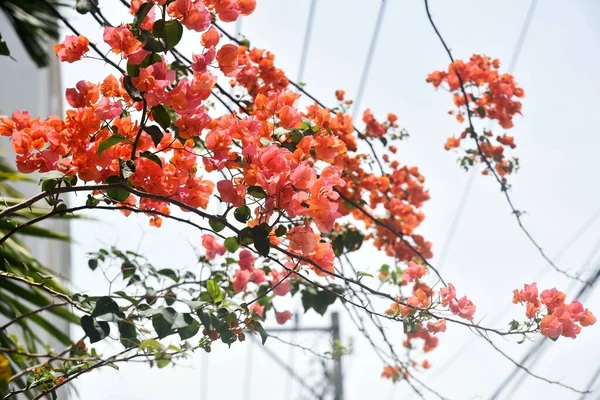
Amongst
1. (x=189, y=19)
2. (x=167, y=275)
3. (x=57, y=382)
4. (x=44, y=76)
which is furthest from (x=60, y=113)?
(x=189, y=19)

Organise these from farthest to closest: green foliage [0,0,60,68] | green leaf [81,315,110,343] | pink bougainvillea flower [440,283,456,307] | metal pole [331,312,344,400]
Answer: metal pole [331,312,344,400] → green foliage [0,0,60,68] → pink bougainvillea flower [440,283,456,307] → green leaf [81,315,110,343]

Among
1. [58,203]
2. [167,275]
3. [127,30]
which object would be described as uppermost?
[167,275]

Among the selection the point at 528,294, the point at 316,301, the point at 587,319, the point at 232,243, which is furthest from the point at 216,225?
the point at 316,301

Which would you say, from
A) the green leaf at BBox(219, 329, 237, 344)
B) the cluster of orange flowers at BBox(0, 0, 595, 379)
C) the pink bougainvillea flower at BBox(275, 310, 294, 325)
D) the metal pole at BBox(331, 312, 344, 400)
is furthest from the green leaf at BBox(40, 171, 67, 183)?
the metal pole at BBox(331, 312, 344, 400)

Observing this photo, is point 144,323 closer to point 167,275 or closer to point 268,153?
point 268,153

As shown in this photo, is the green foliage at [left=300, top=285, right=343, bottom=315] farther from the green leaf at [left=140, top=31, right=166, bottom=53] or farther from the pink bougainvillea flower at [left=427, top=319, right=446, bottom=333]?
the green leaf at [left=140, top=31, right=166, bottom=53]

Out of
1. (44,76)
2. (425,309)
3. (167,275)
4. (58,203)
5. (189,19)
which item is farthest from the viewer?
(44,76)

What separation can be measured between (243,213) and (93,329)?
26cm

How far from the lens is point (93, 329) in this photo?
3.29 ft

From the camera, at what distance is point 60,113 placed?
16.9ft

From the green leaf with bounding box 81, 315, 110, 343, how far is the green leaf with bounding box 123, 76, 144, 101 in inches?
12.2

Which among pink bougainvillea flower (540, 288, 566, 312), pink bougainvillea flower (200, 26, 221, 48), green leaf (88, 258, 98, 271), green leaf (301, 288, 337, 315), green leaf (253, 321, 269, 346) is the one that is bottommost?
green leaf (253, 321, 269, 346)

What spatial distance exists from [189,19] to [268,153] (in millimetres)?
198

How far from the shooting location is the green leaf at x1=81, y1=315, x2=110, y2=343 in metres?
1.00
